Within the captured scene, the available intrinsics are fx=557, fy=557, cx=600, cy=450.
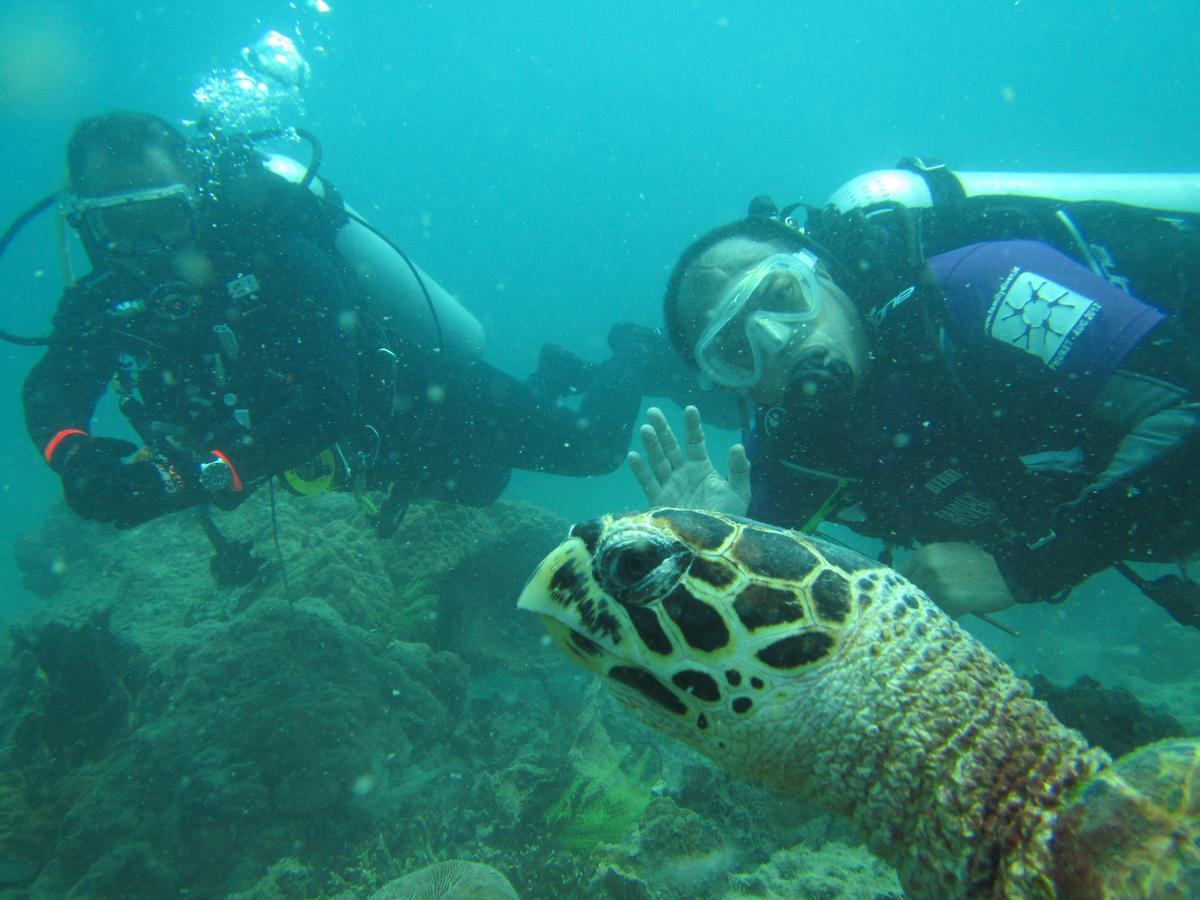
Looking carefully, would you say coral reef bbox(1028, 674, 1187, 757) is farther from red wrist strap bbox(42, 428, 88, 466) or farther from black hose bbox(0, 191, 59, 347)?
black hose bbox(0, 191, 59, 347)

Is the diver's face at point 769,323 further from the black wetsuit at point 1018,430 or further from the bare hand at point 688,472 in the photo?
the bare hand at point 688,472

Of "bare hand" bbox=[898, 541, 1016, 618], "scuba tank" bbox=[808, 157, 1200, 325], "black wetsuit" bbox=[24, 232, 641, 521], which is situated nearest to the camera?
"bare hand" bbox=[898, 541, 1016, 618]

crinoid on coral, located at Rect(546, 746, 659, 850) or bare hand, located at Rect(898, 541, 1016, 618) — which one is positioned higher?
bare hand, located at Rect(898, 541, 1016, 618)

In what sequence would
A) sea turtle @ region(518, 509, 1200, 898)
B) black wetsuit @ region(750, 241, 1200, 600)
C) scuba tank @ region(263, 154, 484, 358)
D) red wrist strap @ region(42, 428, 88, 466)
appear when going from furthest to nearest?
scuba tank @ region(263, 154, 484, 358), red wrist strap @ region(42, 428, 88, 466), black wetsuit @ region(750, 241, 1200, 600), sea turtle @ region(518, 509, 1200, 898)

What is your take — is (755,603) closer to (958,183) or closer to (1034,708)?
(1034,708)

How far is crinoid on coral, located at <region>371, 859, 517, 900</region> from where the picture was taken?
2.75 metres

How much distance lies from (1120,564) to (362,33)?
66880 mm

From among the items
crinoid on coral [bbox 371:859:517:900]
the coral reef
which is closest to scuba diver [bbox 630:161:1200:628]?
the coral reef

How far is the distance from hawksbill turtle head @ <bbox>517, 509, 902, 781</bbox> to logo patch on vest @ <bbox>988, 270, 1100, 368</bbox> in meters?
1.59

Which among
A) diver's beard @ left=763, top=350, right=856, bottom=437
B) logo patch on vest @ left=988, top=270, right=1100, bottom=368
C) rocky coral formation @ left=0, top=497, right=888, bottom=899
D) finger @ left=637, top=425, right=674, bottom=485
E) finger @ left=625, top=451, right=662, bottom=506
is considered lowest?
rocky coral formation @ left=0, top=497, right=888, bottom=899

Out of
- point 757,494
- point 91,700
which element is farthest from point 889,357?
point 91,700

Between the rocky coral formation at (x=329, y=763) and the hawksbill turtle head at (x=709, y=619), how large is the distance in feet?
5.90

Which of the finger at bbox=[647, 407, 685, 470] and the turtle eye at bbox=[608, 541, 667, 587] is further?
the finger at bbox=[647, 407, 685, 470]

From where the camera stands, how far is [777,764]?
4.61ft
